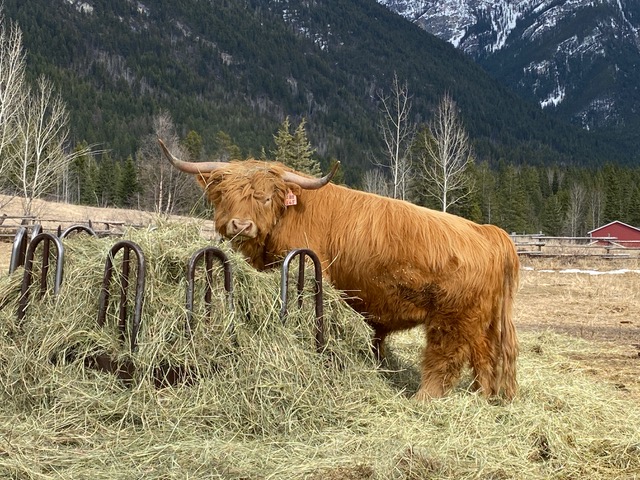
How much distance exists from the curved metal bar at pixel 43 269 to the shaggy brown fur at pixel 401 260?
1.32 meters

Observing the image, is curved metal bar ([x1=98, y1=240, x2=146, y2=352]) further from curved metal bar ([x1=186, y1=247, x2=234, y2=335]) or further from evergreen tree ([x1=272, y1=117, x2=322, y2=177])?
evergreen tree ([x1=272, y1=117, x2=322, y2=177])

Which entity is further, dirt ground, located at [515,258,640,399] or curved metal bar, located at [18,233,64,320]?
dirt ground, located at [515,258,640,399]

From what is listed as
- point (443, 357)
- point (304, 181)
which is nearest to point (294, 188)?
point (304, 181)

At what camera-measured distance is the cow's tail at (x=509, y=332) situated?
567 centimetres

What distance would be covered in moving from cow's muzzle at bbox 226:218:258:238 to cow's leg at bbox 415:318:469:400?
1694 millimetres

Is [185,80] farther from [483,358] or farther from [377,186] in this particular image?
[483,358]

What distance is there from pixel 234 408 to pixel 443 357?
197 cm

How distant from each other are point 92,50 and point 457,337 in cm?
15673

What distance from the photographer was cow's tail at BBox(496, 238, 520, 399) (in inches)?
223

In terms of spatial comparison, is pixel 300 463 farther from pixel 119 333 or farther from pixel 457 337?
pixel 457 337

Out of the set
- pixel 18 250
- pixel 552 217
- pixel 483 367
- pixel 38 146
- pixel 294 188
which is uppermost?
pixel 552 217

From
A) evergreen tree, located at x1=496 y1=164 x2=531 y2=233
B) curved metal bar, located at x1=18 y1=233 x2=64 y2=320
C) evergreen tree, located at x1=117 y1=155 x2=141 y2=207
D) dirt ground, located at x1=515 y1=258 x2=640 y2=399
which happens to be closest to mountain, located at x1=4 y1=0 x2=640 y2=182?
evergreen tree, located at x1=496 y1=164 x2=531 y2=233

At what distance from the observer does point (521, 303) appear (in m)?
14.5

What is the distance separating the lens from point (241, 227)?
5.25m
